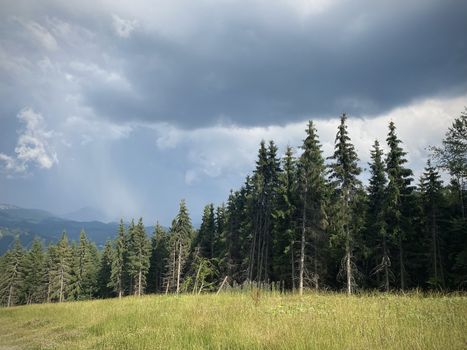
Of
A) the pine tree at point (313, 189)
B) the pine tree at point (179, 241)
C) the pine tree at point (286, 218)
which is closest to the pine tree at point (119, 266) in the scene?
the pine tree at point (179, 241)

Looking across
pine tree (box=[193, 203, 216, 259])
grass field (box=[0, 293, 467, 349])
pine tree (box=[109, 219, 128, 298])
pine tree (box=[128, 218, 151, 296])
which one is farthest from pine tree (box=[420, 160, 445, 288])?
pine tree (box=[109, 219, 128, 298])

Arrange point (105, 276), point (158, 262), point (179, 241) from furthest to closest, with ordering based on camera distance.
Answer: point (105, 276)
point (158, 262)
point (179, 241)

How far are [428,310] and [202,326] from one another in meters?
6.00

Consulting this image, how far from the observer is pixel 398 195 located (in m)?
31.2

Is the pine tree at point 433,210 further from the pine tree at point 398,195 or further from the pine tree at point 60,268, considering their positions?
the pine tree at point 60,268

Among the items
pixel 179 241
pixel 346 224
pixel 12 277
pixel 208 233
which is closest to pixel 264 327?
pixel 346 224

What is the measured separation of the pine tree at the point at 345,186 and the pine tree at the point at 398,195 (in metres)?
3.23

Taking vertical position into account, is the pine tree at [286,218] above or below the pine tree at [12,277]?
above

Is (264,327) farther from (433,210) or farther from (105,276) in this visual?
(105,276)

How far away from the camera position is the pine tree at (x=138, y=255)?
62219mm

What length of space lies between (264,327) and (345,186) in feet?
80.3

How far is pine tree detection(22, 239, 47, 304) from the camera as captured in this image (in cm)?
7438

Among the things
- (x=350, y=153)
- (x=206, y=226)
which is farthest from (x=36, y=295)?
(x=350, y=153)

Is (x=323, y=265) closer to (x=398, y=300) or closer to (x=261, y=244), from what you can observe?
(x=261, y=244)
